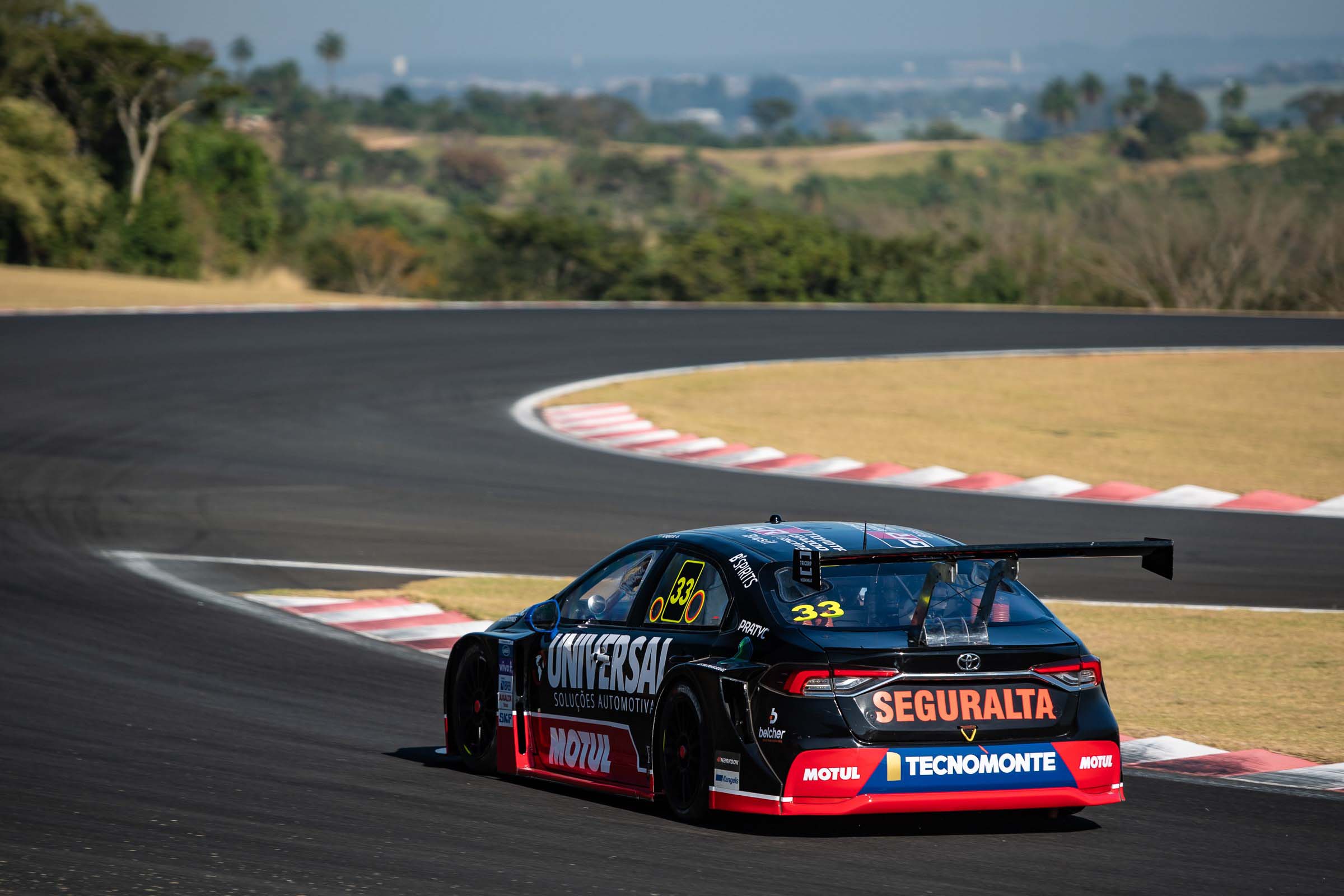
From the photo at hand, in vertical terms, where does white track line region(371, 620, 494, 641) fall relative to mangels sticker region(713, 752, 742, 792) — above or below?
below

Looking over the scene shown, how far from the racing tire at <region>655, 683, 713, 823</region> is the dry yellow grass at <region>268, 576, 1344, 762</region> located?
3.38 m

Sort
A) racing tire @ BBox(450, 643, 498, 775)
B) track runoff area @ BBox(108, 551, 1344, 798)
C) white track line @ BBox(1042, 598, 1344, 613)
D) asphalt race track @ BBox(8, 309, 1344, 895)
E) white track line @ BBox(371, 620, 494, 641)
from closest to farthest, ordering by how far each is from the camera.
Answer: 1. asphalt race track @ BBox(8, 309, 1344, 895)
2. racing tire @ BBox(450, 643, 498, 775)
3. track runoff area @ BBox(108, 551, 1344, 798)
4. white track line @ BBox(371, 620, 494, 641)
5. white track line @ BBox(1042, 598, 1344, 613)

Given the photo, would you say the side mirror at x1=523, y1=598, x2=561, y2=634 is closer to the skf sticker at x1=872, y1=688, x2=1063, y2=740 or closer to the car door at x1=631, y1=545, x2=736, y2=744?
the car door at x1=631, y1=545, x2=736, y2=744

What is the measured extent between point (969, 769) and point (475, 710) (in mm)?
2773

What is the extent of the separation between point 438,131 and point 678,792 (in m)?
189

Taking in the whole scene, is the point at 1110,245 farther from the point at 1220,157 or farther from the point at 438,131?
the point at 438,131

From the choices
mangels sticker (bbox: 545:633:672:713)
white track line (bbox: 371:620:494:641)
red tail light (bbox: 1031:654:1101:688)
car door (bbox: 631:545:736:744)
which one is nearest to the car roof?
car door (bbox: 631:545:736:744)

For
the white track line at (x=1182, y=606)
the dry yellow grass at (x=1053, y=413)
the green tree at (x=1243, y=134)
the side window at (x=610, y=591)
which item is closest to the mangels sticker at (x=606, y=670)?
the side window at (x=610, y=591)

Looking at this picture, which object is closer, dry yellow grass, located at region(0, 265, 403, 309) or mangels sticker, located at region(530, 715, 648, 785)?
mangels sticker, located at region(530, 715, 648, 785)

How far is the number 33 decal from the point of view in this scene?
22.5 ft

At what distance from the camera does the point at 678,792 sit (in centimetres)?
715

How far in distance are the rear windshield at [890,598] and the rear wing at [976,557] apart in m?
0.04

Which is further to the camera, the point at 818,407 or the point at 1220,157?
the point at 1220,157

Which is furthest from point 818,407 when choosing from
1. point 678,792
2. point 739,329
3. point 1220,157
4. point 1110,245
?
point 1220,157
